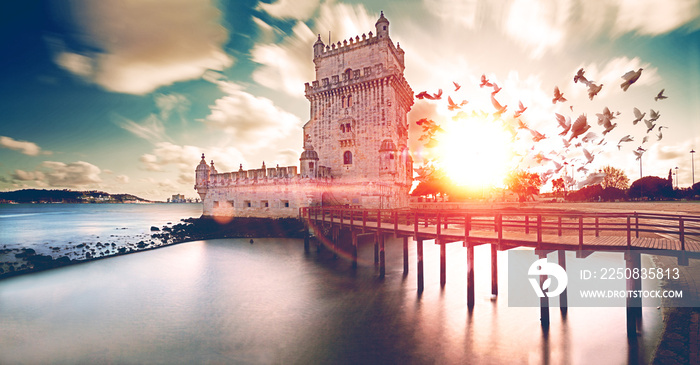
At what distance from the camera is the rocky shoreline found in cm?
2195

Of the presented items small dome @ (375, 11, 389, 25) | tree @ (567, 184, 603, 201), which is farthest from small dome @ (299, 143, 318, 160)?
tree @ (567, 184, 603, 201)

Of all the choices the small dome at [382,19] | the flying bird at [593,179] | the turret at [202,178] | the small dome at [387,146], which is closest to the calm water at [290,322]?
the flying bird at [593,179]

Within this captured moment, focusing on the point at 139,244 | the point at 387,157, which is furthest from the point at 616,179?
the point at 139,244

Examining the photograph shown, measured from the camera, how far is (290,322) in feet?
39.0

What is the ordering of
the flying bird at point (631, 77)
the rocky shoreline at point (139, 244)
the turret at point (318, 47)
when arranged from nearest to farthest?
the flying bird at point (631, 77) → the rocky shoreline at point (139, 244) → the turret at point (318, 47)

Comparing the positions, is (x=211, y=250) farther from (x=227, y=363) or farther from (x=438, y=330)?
(x=438, y=330)

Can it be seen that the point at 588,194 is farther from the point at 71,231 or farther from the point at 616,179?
the point at 71,231

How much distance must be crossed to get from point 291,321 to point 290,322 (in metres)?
0.10

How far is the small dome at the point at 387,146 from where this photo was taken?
29422 millimetres

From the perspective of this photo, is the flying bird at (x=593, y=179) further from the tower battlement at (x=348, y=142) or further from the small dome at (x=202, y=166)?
the small dome at (x=202, y=166)

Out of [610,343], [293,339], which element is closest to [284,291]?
[293,339]

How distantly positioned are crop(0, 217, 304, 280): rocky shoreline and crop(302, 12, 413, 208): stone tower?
606 cm

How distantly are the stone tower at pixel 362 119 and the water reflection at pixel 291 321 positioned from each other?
1228 cm

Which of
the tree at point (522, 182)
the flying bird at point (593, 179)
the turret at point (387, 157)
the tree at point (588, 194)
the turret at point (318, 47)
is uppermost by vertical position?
the turret at point (318, 47)
